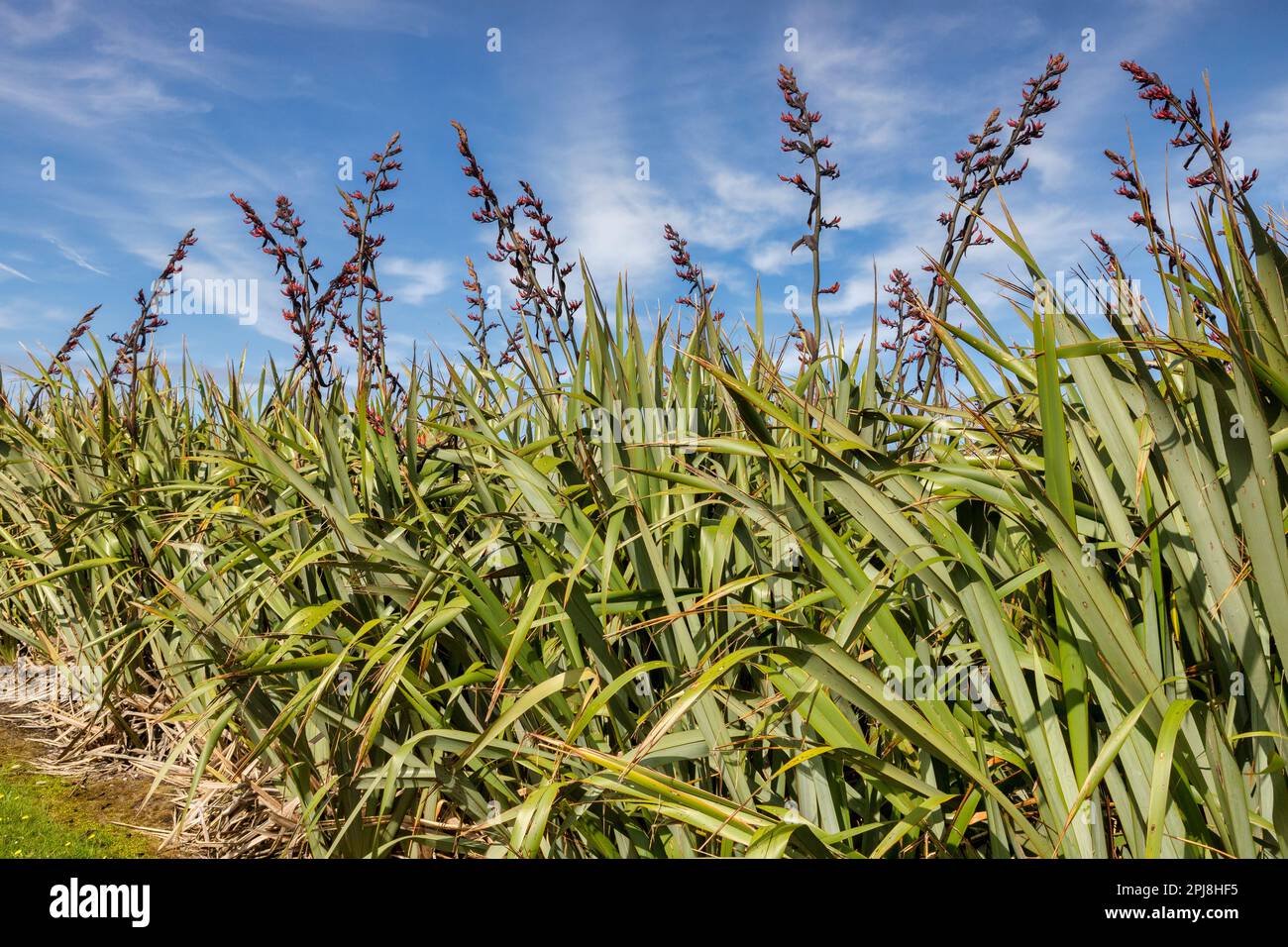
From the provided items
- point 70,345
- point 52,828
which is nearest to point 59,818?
point 52,828

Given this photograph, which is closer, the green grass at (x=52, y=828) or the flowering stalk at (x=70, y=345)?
the green grass at (x=52, y=828)

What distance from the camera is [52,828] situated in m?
2.85

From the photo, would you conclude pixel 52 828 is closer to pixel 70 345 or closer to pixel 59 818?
pixel 59 818

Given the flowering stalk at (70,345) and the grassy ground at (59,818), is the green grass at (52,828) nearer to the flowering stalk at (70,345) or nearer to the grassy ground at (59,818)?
the grassy ground at (59,818)

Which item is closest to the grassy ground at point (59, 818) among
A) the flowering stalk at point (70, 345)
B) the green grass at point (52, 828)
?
the green grass at point (52, 828)

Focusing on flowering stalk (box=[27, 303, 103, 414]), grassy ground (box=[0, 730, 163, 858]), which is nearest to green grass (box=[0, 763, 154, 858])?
grassy ground (box=[0, 730, 163, 858])

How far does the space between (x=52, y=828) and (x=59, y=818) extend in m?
0.10

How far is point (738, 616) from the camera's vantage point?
1797 mm

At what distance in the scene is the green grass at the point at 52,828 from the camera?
2699 millimetres

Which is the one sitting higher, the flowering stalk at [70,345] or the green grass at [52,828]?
the flowering stalk at [70,345]

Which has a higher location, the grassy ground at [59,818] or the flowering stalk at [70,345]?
the flowering stalk at [70,345]
